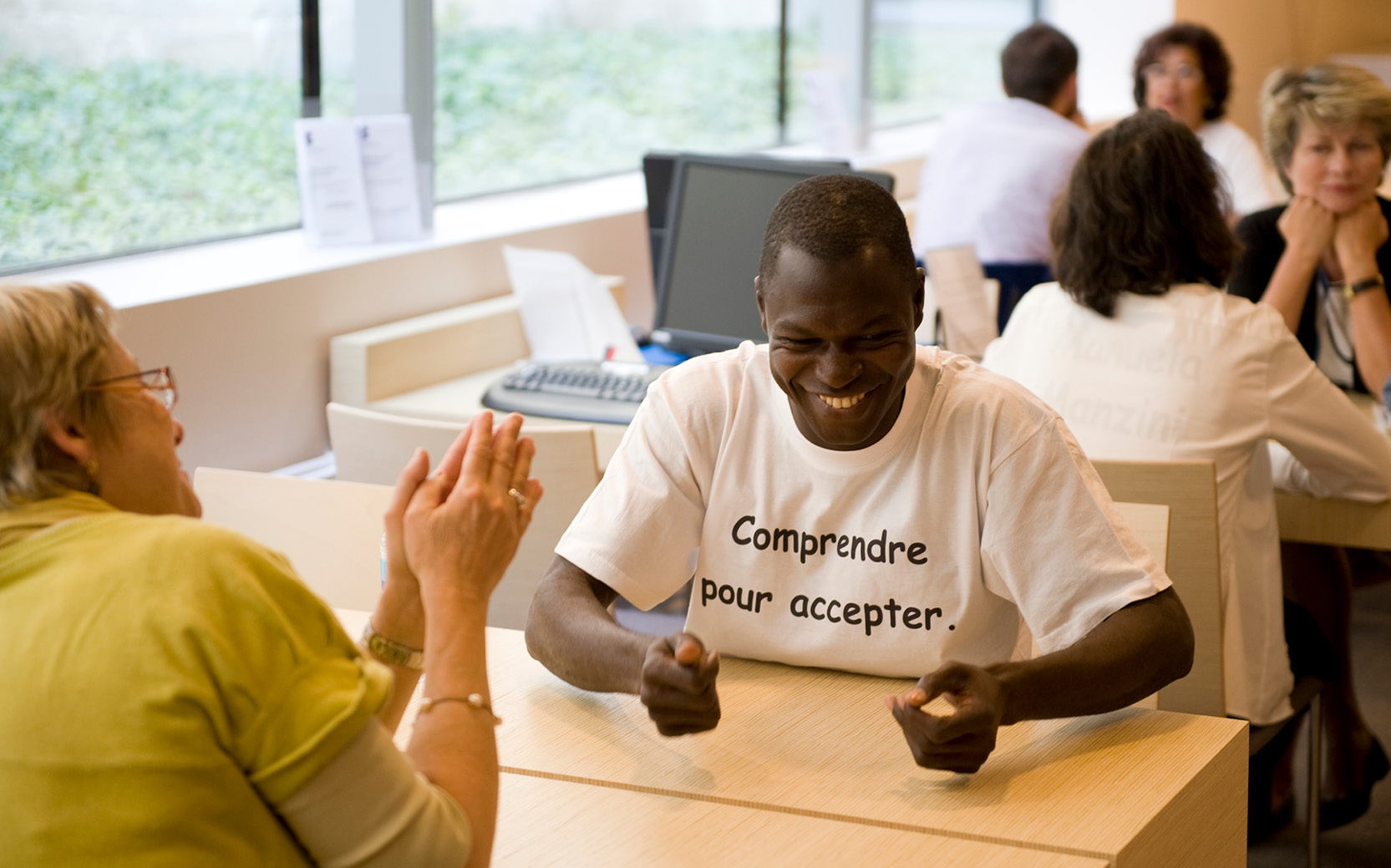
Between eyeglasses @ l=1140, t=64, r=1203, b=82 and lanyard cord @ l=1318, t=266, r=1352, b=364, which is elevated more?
eyeglasses @ l=1140, t=64, r=1203, b=82

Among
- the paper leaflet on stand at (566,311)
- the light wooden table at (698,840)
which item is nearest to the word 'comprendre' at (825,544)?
the light wooden table at (698,840)

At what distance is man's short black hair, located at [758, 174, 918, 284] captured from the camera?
1.44m

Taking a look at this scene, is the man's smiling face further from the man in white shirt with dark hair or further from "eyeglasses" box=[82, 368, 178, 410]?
the man in white shirt with dark hair

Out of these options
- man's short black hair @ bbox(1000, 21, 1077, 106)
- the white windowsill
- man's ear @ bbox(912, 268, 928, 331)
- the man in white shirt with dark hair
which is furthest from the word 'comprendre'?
man's short black hair @ bbox(1000, 21, 1077, 106)

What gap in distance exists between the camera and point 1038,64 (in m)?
4.31

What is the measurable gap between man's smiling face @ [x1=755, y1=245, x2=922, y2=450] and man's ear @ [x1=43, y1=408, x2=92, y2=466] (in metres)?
0.73

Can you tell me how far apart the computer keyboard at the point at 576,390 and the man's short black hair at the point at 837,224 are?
120 centimetres

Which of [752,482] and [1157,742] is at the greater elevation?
[752,482]

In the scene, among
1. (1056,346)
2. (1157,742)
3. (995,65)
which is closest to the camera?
(1157,742)

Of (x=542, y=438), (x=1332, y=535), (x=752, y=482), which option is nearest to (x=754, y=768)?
(x=752, y=482)

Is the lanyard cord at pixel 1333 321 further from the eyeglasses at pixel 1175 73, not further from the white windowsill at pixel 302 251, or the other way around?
the white windowsill at pixel 302 251

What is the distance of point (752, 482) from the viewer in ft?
5.19

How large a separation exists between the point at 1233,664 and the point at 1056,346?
22.2 inches

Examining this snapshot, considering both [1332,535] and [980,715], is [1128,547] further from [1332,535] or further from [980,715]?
[1332,535]
